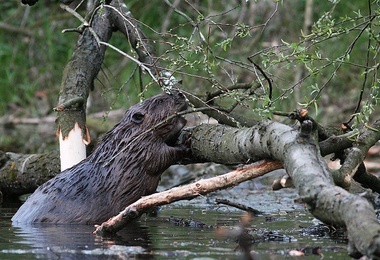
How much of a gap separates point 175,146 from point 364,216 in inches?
94.7

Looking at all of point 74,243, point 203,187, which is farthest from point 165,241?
point 74,243

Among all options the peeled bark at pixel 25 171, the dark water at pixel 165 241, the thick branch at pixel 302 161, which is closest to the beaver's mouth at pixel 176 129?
the thick branch at pixel 302 161

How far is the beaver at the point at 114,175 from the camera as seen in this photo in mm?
4789

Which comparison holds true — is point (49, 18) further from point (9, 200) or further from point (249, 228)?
point (249, 228)

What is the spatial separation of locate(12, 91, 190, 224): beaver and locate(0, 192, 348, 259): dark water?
0.14 m

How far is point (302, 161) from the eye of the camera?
3.23m

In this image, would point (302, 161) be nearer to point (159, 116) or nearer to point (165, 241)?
point (165, 241)

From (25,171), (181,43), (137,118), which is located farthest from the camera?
(181,43)

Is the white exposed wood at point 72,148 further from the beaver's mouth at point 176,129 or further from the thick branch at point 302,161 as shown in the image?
the thick branch at point 302,161

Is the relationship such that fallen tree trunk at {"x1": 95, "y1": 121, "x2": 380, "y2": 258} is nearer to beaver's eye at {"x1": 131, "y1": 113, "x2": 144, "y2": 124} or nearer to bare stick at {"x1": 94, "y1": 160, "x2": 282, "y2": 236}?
bare stick at {"x1": 94, "y1": 160, "x2": 282, "y2": 236}

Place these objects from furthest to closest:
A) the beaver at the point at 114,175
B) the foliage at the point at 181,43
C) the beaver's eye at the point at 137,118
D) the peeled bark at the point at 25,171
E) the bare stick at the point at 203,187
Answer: the foliage at the point at 181,43
the peeled bark at the point at 25,171
the beaver's eye at the point at 137,118
the beaver at the point at 114,175
the bare stick at the point at 203,187

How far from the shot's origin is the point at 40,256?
335 centimetres

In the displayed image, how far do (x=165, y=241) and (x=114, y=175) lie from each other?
40.6 inches

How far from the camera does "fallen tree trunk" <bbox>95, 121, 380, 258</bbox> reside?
261cm
